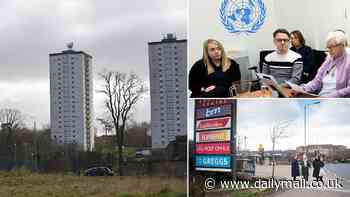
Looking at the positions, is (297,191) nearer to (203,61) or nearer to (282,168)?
(282,168)

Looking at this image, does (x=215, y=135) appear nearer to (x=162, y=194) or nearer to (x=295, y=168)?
(x=295, y=168)

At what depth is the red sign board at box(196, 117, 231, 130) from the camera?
4047 millimetres

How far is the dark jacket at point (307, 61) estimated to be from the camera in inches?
155

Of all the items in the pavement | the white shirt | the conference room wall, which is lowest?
the pavement

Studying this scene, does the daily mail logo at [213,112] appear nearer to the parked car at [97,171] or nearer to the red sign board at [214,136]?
the red sign board at [214,136]

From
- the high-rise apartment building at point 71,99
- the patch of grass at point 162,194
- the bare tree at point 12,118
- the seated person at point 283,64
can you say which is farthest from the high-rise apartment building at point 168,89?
the bare tree at point 12,118

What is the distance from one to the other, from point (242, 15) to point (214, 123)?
3.10ft

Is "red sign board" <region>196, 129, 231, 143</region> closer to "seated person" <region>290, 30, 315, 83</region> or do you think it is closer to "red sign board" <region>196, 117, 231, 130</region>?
"red sign board" <region>196, 117, 231, 130</region>

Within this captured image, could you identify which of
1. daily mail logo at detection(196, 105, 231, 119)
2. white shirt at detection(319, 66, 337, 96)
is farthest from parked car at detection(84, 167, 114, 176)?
white shirt at detection(319, 66, 337, 96)

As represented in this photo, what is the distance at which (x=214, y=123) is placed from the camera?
13.4 ft

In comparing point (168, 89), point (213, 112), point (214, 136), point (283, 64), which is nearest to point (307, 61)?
point (283, 64)

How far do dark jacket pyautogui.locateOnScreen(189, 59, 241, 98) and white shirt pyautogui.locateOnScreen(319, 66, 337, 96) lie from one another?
0.70 m

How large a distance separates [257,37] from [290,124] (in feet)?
2.53

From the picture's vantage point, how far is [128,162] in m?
4.59
